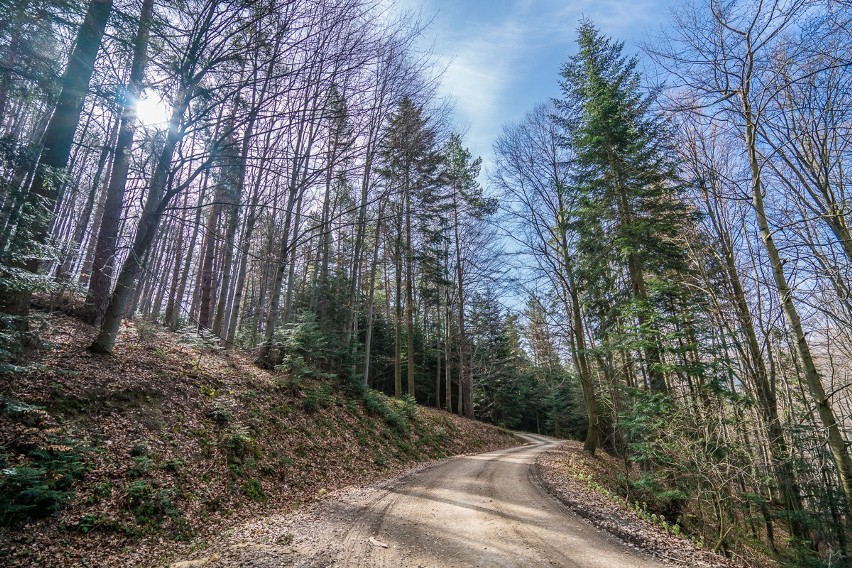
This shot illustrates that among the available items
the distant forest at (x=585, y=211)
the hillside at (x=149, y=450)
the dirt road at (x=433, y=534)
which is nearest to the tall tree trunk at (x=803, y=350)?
the distant forest at (x=585, y=211)

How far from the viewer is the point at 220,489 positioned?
609cm

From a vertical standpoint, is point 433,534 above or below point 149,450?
below

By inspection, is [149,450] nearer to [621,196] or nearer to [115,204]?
[115,204]

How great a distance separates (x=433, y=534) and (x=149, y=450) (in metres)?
4.51

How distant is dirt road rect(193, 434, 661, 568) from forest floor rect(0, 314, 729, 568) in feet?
0.10

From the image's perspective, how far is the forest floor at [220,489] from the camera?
4238mm

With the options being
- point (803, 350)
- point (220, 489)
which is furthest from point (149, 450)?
point (803, 350)

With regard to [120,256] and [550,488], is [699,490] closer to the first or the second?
[550,488]

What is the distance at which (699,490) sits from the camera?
7.32m

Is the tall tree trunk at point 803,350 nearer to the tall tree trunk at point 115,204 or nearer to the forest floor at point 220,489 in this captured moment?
the forest floor at point 220,489

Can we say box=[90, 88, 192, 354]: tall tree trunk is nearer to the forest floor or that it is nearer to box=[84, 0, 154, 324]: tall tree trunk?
box=[84, 0, 154, 324]: tall tree trunk

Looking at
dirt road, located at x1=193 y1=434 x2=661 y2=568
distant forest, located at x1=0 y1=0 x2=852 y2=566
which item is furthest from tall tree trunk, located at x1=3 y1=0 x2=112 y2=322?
dirt road, located at x1=193 y1=434 x2=661 y2=568

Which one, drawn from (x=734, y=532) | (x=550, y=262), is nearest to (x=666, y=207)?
(x=550, y=262)

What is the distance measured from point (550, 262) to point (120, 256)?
15.1m
